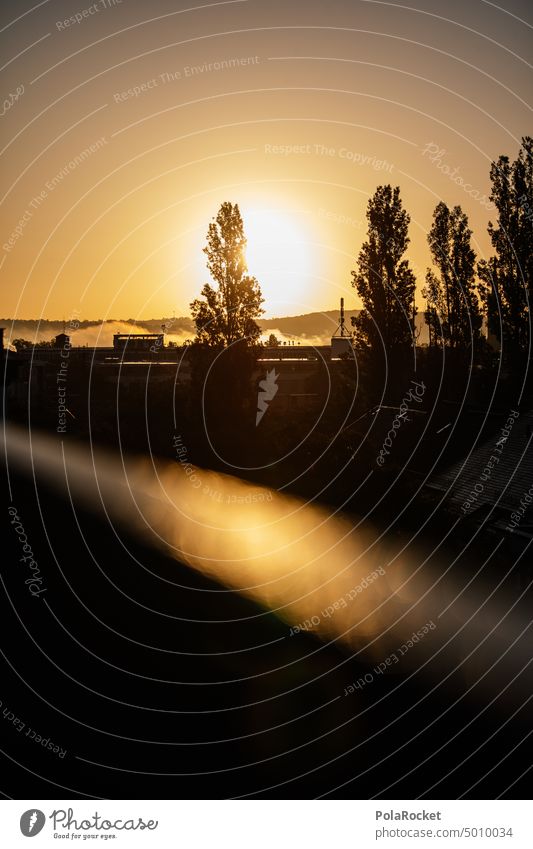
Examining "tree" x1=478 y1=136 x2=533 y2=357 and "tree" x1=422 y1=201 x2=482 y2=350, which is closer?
"tree" x1=478 y1=136 x2=533 y2=357

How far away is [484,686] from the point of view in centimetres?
2245

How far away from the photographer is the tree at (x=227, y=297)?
55.5 metres

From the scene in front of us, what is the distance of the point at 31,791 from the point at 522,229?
39.1 metres
